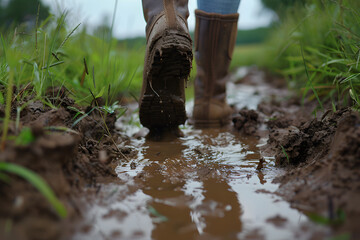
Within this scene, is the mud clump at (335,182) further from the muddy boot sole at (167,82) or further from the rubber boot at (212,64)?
the rubber boot at (212,64)

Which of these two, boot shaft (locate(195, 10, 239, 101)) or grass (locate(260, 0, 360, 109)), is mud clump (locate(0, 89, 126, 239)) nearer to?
grass (locate(260, 0, 360, 109))

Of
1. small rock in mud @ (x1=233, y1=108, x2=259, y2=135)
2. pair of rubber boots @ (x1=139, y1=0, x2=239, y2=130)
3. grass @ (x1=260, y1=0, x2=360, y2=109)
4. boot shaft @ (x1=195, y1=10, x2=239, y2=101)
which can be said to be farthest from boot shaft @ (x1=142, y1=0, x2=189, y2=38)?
small rock in mud @ (x1=233, y1=108, x2=259, y2=135)

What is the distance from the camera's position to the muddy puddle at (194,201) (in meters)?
0.88

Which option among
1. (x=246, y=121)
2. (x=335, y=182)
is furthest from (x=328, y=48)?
(x=335, y=182)

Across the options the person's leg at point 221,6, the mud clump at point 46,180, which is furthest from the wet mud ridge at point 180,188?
the person's leg at point 221,6

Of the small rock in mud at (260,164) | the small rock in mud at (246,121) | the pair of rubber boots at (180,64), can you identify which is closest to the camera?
the small rock in mud at (260,164)

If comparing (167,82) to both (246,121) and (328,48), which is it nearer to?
(246,121)

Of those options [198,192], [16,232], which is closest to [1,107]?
[16,232]

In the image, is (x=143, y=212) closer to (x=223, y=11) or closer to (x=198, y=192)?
(x=198, y=192)

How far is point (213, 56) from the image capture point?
2383 mm

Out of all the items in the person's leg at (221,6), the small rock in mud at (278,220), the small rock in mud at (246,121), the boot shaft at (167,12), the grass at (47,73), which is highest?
the person's leg at (221,6)

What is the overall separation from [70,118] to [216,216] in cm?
82

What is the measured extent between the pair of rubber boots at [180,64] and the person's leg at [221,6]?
0.20 ft

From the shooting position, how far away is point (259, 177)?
1307 millimetres
